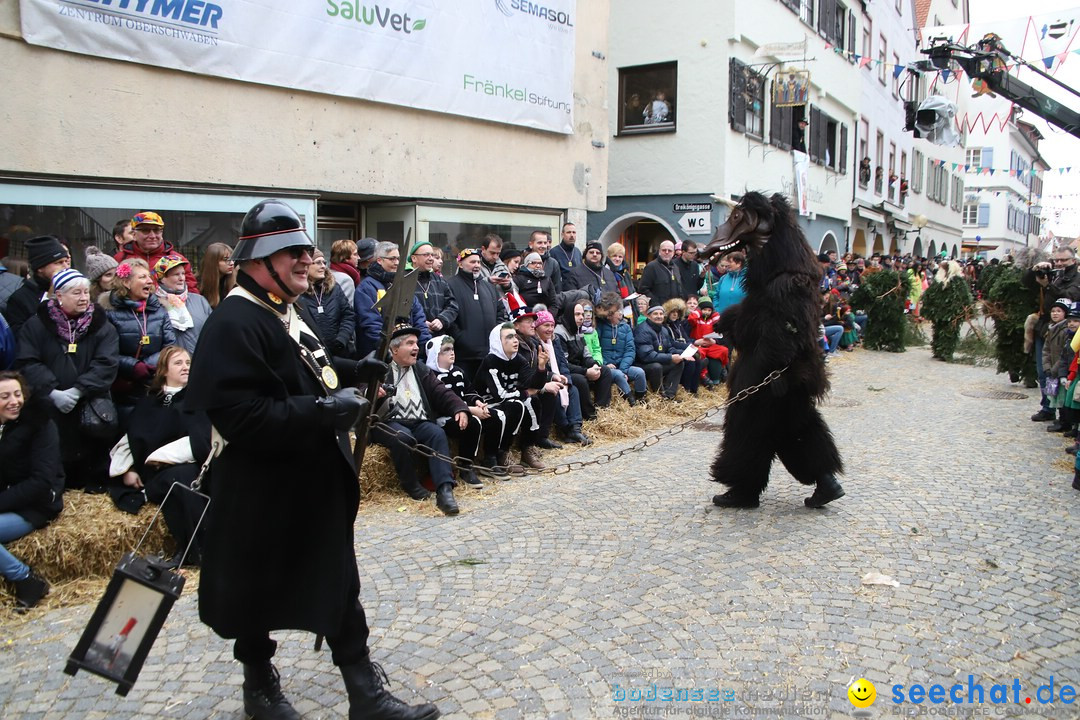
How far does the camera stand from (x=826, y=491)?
6398 mm

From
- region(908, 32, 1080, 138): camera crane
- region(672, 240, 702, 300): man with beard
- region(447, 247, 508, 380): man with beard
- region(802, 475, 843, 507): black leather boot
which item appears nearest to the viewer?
region(802, 475, 843, 507): black leather boot

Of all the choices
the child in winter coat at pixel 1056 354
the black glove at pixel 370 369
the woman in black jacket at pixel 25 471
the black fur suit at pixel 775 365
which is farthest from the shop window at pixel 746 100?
the black glove at pixel 370 369

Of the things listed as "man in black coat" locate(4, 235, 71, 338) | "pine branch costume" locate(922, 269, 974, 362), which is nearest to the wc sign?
"pine branch costume" locate(922, 269, 974, 362)

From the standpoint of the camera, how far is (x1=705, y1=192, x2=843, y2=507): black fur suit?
20.4ft

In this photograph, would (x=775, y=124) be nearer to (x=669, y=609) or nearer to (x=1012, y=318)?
(x=1012, y=318)

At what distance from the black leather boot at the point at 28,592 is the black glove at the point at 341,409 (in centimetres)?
281

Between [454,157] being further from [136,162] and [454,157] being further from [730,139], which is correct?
[730,139]

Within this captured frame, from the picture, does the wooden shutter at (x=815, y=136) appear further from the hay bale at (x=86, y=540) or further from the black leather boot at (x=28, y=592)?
the black leather boot at (x=28, y=592)

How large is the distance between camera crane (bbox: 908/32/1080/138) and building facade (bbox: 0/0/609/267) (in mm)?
5877

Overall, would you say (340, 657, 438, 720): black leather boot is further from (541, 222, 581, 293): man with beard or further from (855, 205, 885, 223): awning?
(855, 205, 885, 223): awning

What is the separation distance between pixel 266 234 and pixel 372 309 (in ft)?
15.9

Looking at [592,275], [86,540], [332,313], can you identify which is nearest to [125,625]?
[86,540]

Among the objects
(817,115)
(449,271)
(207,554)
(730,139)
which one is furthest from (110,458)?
(817,115)

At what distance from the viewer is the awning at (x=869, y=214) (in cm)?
3000
